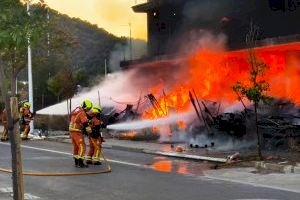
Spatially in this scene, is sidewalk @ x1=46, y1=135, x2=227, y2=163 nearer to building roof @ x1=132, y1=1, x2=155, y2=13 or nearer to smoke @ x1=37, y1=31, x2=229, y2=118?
smoke @ x1=37, y1=31, x2=229, y2=118

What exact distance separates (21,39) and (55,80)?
28162mm

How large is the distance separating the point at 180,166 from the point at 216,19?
499 inches

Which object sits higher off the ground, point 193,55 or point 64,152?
point 193,55

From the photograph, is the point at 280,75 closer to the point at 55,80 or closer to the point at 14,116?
the point at 55,80

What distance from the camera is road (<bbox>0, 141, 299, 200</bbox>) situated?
10.0m

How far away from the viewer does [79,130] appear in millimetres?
Result: 14336

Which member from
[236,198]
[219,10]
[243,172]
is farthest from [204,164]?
[219,10]

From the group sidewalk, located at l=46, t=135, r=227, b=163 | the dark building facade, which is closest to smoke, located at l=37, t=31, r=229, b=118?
the dark building facade

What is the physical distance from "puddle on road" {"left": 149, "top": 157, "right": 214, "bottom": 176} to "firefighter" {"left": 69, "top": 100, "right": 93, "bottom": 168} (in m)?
1.81

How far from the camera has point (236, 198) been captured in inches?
381

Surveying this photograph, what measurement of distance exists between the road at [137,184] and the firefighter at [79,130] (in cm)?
32

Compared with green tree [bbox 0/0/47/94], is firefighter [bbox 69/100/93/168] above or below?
below

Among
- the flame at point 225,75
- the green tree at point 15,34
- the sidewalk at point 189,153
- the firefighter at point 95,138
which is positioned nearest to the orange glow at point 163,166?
the sidewalk at point 189,153

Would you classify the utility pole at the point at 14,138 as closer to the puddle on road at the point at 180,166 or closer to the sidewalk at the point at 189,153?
the puddle on road at the point at 180,166
